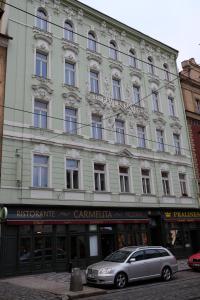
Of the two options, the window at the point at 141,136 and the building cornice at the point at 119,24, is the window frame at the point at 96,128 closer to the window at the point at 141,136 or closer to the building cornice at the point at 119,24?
the window at the point at 141,136

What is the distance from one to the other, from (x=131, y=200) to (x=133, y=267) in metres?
9.21

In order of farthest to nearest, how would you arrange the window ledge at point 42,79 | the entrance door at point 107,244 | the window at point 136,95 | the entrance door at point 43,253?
the window at point 136,95, the window ledge at point 42,79, the entrance door at point 107,244, the entrance door at point 43,253

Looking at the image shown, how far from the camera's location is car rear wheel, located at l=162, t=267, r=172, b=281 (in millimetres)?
14586

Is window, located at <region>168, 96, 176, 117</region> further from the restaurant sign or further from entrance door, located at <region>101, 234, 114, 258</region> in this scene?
entrance door, located at <region>101, 234, 114, 258</region>

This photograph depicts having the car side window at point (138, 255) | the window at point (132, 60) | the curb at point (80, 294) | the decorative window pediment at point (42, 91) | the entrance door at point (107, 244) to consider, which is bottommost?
the curb at point (80, 294)

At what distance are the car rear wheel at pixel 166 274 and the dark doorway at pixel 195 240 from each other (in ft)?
37.6

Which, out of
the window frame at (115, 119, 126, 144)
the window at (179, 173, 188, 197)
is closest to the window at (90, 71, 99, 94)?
the window frame at (115, 119, 126, 144)

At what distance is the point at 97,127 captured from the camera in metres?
22.6

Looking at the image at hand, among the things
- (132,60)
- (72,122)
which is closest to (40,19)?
(72,122)

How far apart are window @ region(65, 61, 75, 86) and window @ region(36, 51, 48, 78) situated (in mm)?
1714

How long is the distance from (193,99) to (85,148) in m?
15.5

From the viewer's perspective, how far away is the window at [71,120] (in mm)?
20922

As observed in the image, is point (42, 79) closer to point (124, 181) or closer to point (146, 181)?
point (124, 181)

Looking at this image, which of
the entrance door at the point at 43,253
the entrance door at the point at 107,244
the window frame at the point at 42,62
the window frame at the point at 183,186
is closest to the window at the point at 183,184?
the window frame at the point at 183,186
